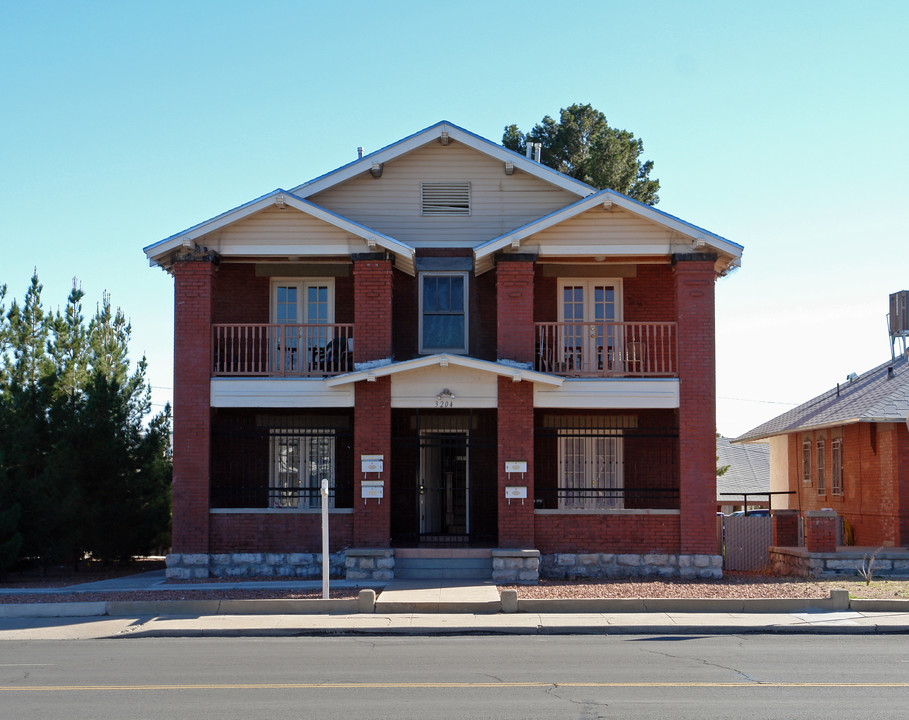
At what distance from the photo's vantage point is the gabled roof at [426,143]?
2050 cm

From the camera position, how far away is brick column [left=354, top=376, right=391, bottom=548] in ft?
61.6

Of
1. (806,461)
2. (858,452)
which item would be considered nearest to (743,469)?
(806,461)

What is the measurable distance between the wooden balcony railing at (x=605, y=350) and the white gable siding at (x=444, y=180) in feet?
8.42

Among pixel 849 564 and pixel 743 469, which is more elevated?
pixel 743 469

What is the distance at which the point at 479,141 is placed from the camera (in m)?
20.6

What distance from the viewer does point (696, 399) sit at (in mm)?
19094

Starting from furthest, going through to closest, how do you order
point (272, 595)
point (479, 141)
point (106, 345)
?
point (106, 345) → point (479, 141) → point (272, 595)

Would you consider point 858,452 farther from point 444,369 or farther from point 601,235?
point 444,369

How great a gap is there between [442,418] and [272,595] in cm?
622

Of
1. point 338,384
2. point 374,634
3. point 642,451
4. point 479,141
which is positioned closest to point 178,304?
point 338,384

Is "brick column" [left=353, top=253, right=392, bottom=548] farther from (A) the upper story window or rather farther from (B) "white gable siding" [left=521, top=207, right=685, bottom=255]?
(B) "white gable siding" [left=521, top=207, right=685, bottom=255]

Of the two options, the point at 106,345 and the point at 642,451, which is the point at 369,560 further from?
the point at 106,345

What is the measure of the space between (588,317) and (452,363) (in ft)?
13.0

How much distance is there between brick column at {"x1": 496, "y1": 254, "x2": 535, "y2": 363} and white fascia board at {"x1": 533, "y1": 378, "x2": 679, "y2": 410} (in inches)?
33.2
